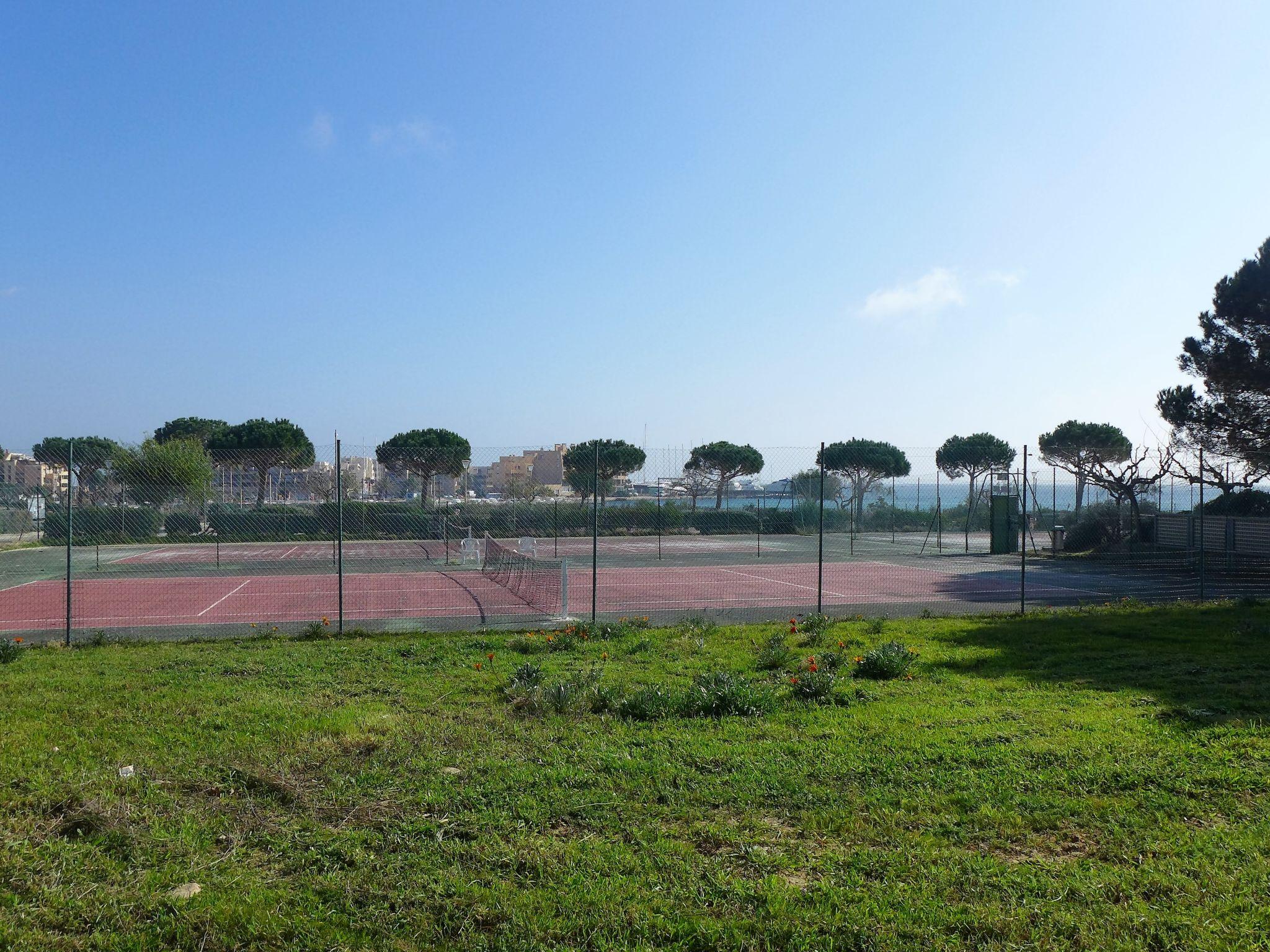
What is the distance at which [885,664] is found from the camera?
27.5ft

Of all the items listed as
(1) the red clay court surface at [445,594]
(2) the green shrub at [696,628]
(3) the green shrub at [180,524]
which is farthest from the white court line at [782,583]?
(3) the green shrub at [180,524]

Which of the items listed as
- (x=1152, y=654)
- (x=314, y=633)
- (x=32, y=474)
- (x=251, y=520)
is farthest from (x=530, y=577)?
(x=32, y=474)

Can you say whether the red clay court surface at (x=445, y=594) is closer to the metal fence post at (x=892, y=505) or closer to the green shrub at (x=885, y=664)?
the green shrub at (x=885, y=664)

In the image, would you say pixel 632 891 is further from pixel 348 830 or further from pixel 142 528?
pixel 142 528

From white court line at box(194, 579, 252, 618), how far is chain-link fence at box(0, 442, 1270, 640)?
0.41 feet

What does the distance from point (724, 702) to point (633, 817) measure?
243cm

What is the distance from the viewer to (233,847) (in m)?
4.26

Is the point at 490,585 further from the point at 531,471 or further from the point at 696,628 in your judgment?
the point at 696,628

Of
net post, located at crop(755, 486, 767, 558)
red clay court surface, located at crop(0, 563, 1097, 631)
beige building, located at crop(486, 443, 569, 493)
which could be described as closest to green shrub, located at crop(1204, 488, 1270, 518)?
red clay court surface, located at crop(0, 563, 1097, 631)

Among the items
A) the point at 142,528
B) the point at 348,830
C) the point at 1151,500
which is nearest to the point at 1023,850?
the point at 348,830

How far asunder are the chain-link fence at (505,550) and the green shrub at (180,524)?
0.13 feet

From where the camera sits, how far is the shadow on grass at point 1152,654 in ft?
24.5

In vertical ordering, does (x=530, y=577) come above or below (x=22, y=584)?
above

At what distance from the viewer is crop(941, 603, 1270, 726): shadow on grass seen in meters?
7.47
